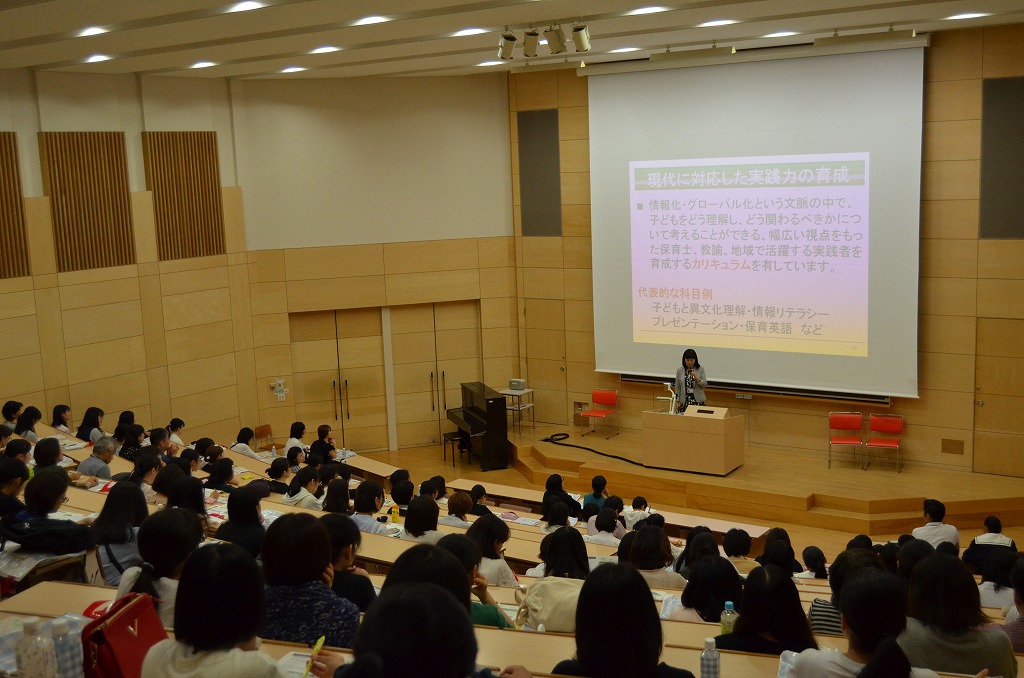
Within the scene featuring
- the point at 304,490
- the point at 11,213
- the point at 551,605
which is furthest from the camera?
the point at 11,213

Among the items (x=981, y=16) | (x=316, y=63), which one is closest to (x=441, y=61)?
(x=316, y=63)

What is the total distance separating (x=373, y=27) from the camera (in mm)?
8258

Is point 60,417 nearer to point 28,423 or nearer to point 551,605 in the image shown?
point 28,423

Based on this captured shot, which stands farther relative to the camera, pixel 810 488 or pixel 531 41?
pixel 810 488

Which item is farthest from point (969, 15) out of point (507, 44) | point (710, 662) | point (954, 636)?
point (710, 662)

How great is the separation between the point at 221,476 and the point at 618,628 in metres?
5.38

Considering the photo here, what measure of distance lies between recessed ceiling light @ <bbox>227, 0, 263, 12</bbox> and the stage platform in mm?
6306

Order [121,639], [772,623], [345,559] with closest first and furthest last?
[121,639] → [772,623] → [345,559]

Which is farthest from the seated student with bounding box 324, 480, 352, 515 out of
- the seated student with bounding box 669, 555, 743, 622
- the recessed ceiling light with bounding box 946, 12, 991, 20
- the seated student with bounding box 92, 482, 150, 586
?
the recessed ceiling light with bounding box 946, 12, 991, 20

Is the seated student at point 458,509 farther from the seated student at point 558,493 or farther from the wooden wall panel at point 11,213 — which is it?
the wooden wall panel at point 11,213

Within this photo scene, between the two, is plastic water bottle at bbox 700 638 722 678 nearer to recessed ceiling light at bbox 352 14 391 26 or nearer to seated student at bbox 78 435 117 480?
seated student at bbox 78 435 117 480

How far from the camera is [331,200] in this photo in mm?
12445

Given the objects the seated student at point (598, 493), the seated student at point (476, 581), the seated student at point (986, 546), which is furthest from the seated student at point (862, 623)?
the seated student at point (598, 493)

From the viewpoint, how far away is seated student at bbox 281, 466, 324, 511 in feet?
23.8
